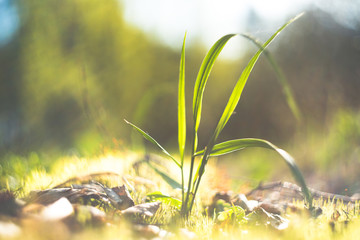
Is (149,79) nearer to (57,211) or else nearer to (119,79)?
(119,79)

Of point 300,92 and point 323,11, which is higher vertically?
point 323,11

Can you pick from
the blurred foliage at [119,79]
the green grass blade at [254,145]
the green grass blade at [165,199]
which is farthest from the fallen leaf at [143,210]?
the blurred foliage at [119,79]

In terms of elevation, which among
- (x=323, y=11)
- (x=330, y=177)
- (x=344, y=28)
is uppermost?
(x=323, y=11)

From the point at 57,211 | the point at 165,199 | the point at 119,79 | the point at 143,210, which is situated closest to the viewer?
the point at 57,211

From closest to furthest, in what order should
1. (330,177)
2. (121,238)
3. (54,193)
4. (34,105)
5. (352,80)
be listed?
(121,238) < (54,193) < (330,177) < (352,80) < (34,105)

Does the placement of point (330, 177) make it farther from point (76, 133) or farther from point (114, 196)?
point (76, 133)

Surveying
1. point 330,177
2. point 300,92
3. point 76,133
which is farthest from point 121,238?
point 300,92

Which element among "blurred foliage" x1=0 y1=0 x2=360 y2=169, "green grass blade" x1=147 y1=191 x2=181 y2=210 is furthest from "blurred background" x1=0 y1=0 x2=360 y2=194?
"green grass blade" x1=147 y1=191 x2=181 y2=210

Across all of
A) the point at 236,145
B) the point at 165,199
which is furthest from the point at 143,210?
the point at 236,145

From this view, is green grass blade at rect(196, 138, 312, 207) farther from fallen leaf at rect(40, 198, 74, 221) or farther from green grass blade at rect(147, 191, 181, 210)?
fallen leaf at rect(40, 198, 74, 221)
